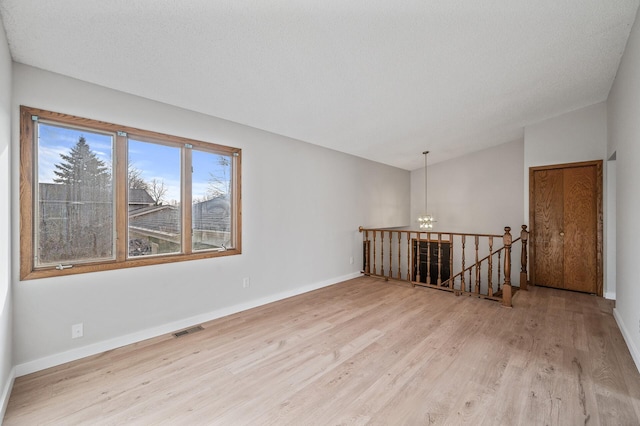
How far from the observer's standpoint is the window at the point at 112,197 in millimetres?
2273

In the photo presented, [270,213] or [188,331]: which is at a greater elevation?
[270,213]

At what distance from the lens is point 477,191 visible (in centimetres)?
609

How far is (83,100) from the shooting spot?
2434mm

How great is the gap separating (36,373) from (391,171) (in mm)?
6120

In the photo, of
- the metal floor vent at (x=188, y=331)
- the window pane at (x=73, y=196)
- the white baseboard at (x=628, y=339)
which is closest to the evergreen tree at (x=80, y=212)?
the window pane at (x=73, y=196)

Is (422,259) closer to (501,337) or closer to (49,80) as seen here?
(501,337)

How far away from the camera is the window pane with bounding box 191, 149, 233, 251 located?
3.25 m

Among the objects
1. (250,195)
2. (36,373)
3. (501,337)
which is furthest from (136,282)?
(501,337)

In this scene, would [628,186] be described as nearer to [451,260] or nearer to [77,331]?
[451,260]

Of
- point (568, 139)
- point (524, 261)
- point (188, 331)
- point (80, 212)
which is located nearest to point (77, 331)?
point (188, 331)

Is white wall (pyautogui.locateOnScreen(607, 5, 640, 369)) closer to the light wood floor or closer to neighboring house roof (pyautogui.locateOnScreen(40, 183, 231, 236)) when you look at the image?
the light wood floor

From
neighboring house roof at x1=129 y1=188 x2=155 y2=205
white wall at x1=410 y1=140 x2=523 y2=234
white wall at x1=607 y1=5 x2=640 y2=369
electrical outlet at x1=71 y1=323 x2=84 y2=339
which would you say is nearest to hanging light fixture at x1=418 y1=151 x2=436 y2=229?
white wall at x1=410 y1=140 x2=523 y2=234

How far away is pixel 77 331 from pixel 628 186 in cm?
508

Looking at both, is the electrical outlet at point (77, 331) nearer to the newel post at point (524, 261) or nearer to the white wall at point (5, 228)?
the white wall at point (5, 228)
